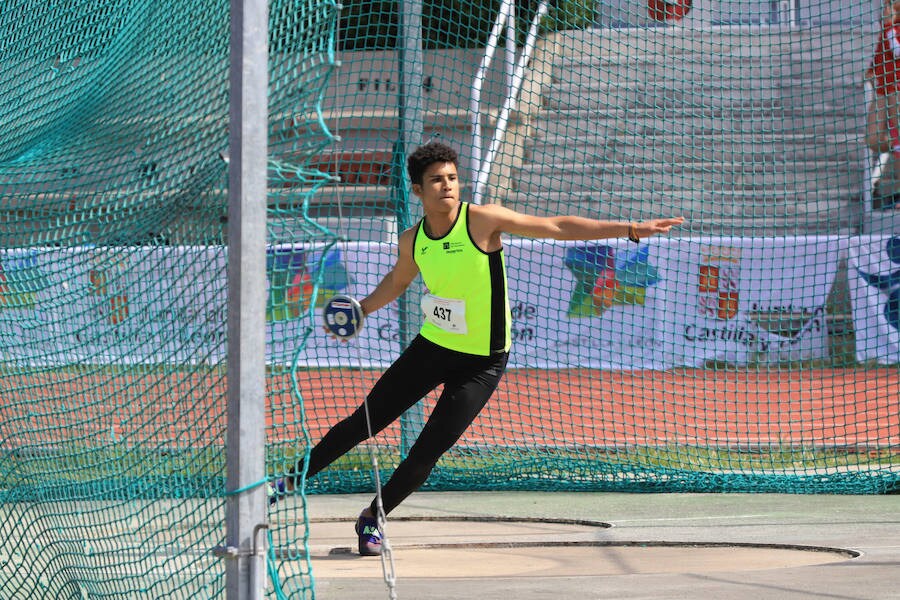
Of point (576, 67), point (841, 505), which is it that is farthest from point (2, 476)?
point (576, 67)

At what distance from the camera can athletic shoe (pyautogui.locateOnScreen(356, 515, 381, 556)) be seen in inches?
228

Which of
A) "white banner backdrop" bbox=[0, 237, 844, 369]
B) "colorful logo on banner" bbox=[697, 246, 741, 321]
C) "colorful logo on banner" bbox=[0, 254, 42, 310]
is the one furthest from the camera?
"colorful logo on banner" bbox=[697, 246, 741, 321]

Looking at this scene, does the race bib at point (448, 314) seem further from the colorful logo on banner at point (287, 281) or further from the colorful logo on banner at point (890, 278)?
the colorful logo on banner at point (890, 278)

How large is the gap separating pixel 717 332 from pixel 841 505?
513cm

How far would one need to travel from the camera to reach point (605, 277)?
38.2ft

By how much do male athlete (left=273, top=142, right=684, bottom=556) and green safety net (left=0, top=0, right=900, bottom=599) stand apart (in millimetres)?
369

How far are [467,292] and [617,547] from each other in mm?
1515

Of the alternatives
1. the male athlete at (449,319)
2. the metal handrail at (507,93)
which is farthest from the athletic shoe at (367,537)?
the metal handrail at (507,93)

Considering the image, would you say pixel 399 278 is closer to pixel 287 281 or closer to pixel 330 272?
A: pixel 287 281

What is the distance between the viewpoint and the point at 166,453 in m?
4.43

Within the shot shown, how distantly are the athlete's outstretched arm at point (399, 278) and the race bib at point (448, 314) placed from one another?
0.27m

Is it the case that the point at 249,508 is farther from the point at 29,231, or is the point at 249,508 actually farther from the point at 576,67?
the point at 576,67

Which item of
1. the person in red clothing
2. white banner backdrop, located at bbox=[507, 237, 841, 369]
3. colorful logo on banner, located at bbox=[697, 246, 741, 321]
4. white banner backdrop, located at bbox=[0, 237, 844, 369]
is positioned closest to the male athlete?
white banner backdrop, located at bbox=[0, 237, 844, 369]

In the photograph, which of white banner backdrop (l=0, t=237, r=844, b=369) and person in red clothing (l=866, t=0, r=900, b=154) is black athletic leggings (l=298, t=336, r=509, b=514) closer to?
white banner backdrop (l=0, t=237, r=844, b=369)
